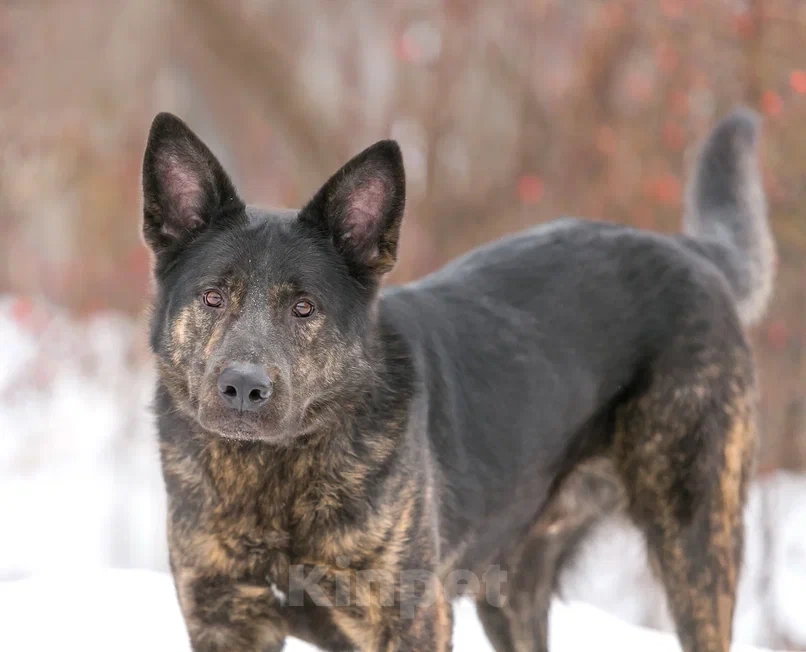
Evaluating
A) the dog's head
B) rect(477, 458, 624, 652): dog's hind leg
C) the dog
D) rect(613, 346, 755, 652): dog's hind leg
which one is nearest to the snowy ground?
rect(477, 458, 624, 652): dog's hind leg

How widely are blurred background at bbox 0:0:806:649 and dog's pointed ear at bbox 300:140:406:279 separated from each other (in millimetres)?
6497

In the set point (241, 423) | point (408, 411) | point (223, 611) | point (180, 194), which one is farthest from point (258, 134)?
point (241, 423)

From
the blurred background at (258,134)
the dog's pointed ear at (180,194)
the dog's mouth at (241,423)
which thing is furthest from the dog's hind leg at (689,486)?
the blurred background at (258,134)

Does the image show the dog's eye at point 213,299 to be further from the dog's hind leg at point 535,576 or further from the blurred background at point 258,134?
the blurred background at point 258,134

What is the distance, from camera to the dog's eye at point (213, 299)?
3234 millimetres

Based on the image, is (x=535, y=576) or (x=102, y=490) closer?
(x=535, y=576)

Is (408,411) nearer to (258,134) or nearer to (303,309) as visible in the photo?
(303,309)

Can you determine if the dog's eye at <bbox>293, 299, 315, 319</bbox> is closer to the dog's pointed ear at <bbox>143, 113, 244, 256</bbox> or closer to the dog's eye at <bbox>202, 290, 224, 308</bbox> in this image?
the dog's eye at <bbox>202, 290, 224, 308</bbox>

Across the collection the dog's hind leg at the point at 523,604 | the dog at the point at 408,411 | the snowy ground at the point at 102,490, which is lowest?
the snowy ground at the point at 102,490

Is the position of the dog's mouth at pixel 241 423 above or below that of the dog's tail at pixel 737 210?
below

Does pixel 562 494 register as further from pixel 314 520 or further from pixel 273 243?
pixel 273 243

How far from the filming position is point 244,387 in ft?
9.71

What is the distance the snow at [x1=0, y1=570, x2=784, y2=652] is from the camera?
15.6 feet

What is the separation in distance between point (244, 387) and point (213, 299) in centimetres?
40
